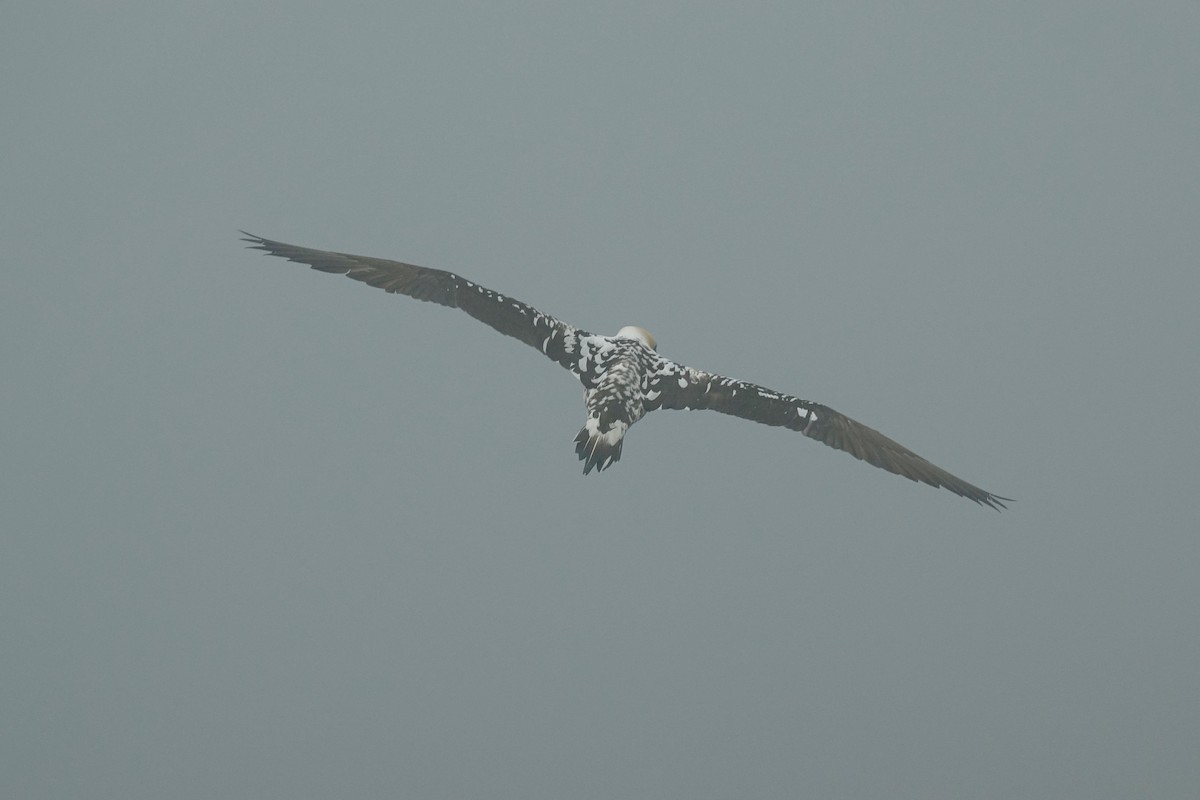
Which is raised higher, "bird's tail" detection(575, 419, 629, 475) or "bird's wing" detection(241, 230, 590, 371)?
"bird's wing" detection(241, 230, 590, 371)

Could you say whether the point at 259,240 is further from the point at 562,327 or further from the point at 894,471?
the point at 894,471

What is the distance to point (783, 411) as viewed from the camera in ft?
47.3

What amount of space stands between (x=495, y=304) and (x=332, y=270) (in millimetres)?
1720

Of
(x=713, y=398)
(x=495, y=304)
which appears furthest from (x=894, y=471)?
(x=495, y=304)

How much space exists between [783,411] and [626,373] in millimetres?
1640

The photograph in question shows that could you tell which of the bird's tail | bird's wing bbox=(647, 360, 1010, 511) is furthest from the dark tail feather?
bird's wing bbox=(647, 360, 1010, 511)

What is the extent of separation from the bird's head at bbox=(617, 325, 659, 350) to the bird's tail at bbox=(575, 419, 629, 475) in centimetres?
181

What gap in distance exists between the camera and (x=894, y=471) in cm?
1425

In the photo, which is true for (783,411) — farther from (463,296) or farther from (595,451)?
(463,296)

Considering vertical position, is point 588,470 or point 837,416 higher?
point 837,416

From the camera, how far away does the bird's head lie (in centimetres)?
1529

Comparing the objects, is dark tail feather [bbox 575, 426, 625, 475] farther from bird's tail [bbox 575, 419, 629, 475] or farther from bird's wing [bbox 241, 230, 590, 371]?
bird's wing [bbox 241, 230, 590, 371]

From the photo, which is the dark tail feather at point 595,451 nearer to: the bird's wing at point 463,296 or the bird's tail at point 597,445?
the bird's tail at point 597,445

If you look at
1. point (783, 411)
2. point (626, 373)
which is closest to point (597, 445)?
point (626, 373)
